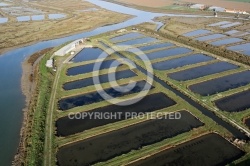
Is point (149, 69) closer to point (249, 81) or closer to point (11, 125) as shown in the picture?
point (249, 81)

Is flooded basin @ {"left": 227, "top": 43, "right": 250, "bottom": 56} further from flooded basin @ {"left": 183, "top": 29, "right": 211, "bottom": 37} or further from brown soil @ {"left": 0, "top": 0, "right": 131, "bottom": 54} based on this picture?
brown soil @ {"left": 0, "top": 0, "right": 131, "bottom": 54}

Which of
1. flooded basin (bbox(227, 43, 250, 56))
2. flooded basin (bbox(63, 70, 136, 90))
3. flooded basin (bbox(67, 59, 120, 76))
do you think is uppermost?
flooded basin (bbox(227, 43, 250, 56))

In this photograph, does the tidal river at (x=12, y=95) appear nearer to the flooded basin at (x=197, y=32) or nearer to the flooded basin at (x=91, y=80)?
the flooded basin at (x=91, y=80)

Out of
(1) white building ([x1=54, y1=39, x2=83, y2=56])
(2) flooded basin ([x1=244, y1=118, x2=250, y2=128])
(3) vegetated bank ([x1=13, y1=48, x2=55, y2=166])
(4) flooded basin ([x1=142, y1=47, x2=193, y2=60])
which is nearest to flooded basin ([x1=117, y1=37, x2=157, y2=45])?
(4) flooded basin ([x1=142, y1=47, x2=193, y2=60])

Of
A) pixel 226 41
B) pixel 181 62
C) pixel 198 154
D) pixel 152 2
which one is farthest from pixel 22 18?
pixel 198 154

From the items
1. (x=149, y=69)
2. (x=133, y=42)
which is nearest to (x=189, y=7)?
(x=133, y=42)

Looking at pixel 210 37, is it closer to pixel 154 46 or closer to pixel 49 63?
pixel 154 46
